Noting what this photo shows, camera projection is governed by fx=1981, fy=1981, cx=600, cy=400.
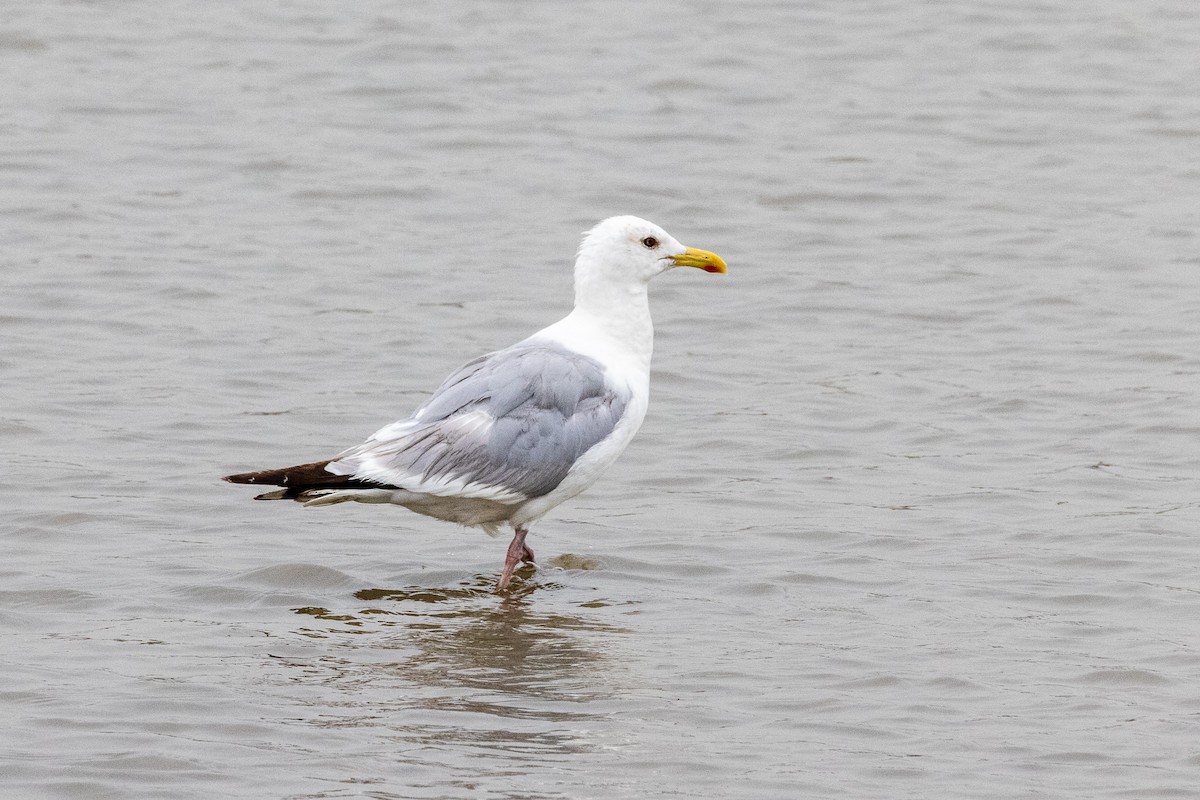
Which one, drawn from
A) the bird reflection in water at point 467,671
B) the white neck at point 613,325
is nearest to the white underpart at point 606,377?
the white neck at point 613,325

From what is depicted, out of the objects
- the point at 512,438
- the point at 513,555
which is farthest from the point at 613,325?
the point at 513,555

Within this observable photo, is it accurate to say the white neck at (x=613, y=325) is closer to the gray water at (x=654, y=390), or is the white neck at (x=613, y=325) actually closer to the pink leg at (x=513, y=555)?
the pink leg at (x=513, y=555)

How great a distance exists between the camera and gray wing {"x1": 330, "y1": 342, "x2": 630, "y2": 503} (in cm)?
766

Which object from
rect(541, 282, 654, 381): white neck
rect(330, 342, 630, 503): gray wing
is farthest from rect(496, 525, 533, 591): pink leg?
rect(541, 282, 654, 381): white neck

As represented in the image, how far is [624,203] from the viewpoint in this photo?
14414mm

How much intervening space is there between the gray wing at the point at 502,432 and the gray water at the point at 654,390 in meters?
0.52

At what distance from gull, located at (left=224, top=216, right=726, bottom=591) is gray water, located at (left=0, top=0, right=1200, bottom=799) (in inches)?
16.0

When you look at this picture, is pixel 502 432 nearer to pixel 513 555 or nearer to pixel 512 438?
pixel 512 438

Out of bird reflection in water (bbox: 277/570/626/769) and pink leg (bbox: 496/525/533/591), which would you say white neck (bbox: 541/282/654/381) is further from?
bird reflection in water (bbox: 277/570/626/769)

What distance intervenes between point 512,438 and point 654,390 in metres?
3.25

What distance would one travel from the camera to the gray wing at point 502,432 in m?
7.66

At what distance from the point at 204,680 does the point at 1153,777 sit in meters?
3.07

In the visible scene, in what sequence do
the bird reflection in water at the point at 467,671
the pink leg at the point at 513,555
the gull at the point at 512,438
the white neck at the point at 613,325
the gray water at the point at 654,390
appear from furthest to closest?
the white neck at the point at 613,325 < the pink leg at the point at 513,555 < the gull at the point at 512,438 < the gray water at the point at 654,390 < the bird reflection in water at the point at 467,671

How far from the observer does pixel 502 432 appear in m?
7.73
